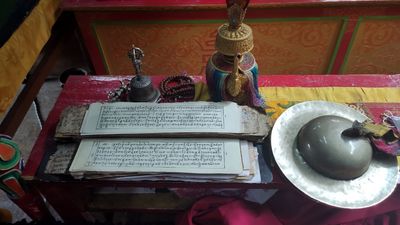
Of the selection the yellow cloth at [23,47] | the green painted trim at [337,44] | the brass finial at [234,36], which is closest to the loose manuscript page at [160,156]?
the brass finial at [234,36]

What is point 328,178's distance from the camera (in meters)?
0.87

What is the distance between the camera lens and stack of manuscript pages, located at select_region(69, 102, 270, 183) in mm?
890

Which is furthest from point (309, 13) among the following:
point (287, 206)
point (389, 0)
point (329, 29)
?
point (287, 206)

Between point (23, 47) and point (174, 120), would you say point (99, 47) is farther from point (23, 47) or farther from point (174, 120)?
point (174, 120)

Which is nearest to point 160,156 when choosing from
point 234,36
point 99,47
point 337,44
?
point 234,36

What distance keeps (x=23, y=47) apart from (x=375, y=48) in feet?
6.37

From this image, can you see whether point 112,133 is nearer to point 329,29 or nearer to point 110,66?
point 110,66

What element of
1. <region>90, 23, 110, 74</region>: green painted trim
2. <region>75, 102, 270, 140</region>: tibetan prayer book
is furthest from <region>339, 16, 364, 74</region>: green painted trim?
<region>90, 23, 110, 74</region>: green painted trim

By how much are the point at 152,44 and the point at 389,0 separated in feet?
4.27

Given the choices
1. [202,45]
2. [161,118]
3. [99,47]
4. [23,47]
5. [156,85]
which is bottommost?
[161,118]

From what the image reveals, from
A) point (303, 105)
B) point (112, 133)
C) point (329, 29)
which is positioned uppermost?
point (329, 29)

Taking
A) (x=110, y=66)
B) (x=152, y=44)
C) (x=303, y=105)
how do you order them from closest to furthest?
1. (x=303, y=105)
2. (x=152, y=44)
3. (x=110, y=66)

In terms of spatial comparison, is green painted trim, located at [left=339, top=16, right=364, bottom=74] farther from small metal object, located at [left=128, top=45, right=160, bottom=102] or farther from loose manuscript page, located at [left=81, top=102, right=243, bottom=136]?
small metal object, located at [left=128, top=45, right=160, bottom=102]

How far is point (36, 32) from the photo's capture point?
1.66 meters
